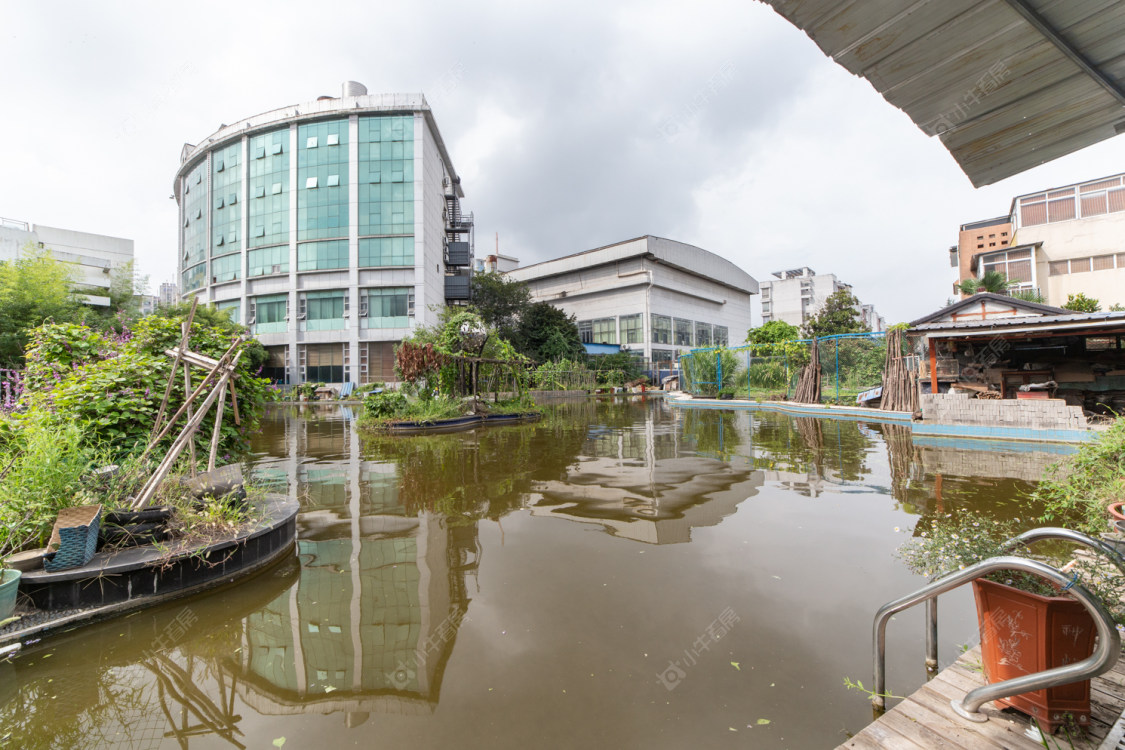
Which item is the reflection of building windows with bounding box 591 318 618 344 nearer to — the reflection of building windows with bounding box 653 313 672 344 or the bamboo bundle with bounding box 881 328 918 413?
the reflection of building windows with bounding box 653 313 672 344

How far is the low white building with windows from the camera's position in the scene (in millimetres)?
47000

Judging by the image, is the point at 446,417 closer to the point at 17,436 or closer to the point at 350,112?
the point at 17,436

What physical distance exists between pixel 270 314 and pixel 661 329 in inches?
1335

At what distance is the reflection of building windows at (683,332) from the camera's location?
165 ft

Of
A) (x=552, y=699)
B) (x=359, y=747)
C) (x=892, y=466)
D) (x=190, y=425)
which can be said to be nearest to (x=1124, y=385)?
(x=892, y=466)

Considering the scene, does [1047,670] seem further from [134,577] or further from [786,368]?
[786,368]

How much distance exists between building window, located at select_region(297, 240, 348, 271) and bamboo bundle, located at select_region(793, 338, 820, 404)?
3068 cm

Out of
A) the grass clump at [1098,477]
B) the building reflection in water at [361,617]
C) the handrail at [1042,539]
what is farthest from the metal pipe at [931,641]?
the building reflection in water at [361,617]

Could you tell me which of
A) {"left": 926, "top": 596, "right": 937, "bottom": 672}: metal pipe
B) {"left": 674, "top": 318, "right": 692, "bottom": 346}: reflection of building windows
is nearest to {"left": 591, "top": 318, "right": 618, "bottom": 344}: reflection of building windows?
{"left": 674, "top": 318, "right": 692, "bottom": 346}: reflection of building windows

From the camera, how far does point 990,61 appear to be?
5.85 ft

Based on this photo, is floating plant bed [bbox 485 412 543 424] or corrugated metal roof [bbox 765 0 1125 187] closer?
corrugated metal roof [bbox 765 0 1125 187]

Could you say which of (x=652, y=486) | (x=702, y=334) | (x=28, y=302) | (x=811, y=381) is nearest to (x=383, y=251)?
(x=28, y=302)

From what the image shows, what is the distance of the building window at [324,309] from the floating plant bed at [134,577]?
34.0 meters

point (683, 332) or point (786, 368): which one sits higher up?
point (683, 332)
